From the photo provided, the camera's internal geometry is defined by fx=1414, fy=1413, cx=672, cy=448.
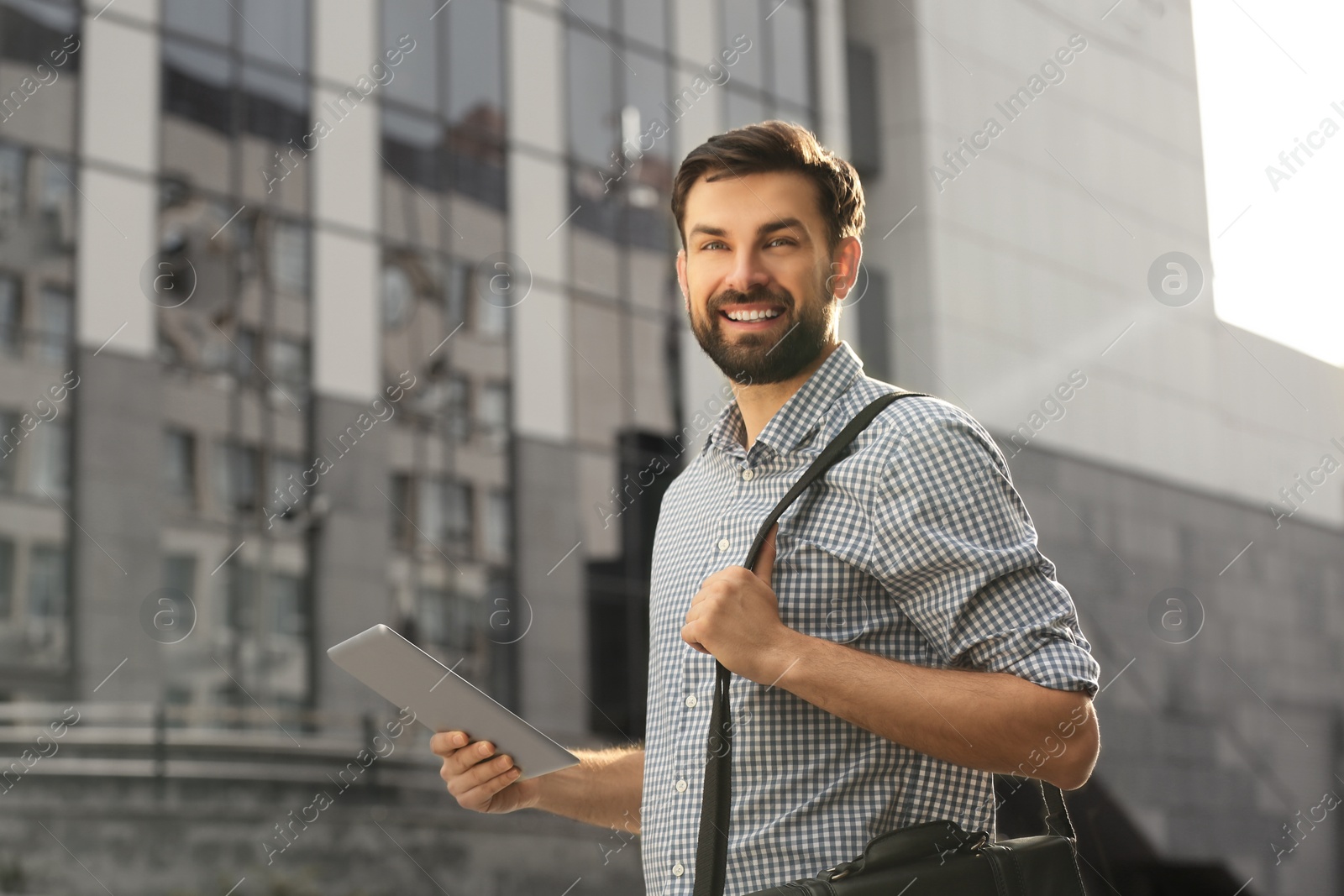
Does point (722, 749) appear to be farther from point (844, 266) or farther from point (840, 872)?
point (844, 266)

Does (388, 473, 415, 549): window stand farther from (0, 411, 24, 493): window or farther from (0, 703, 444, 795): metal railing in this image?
(0, 411, 24, 493): window

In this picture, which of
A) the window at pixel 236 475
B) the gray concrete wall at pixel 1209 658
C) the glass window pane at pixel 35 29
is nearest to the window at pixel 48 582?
the window at pixel 236 475

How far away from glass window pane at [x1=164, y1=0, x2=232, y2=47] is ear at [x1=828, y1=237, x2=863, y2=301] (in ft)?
42.7

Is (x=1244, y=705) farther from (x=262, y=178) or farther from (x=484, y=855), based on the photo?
(x=262, y=178)

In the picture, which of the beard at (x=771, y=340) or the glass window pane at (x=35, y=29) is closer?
the beard at (x=771, y=340)

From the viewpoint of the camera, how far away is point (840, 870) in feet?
6.08

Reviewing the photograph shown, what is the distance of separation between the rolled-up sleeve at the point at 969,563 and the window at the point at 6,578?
1156cm

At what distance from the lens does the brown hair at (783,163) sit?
7.48 ft

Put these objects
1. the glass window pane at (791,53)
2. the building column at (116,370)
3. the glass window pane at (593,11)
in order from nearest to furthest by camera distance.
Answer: the building column at (116,370)
the glass window pane at (593,11)
the glass window pane at (791,53)

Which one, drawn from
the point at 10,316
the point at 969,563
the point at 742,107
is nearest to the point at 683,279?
the point at 969,563

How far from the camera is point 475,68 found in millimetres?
16516

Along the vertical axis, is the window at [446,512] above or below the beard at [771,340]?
above

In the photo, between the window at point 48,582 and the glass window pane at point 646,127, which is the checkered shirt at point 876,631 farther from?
the glass window pane at point 646,127

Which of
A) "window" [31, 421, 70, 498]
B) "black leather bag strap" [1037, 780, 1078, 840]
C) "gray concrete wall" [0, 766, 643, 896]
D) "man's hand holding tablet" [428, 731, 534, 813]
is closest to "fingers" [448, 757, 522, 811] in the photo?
"man's hand holding tablet" [428, 731, 534, 813]
